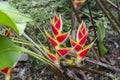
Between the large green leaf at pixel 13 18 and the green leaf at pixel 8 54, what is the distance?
6 cm

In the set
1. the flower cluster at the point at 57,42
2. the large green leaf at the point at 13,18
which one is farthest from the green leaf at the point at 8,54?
the flower cluster at the point at 57,42

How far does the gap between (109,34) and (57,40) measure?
2.70 feet

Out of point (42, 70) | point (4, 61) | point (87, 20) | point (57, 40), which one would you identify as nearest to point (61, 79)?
point (57, 40)

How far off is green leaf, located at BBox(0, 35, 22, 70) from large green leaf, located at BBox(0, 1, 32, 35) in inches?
2.4

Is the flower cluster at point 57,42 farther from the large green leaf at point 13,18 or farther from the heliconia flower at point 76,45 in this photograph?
the large green leaf at point 13,18

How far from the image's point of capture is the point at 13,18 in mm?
809

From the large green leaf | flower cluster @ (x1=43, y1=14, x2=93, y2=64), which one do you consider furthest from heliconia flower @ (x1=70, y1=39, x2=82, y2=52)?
the large green leaf

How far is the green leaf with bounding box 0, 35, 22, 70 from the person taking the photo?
74 centimetres

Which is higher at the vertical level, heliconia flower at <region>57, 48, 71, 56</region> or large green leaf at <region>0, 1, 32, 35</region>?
large green leaf at <region>0, 1, 32, 35</region>

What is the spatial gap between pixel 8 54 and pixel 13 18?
0.10 meters

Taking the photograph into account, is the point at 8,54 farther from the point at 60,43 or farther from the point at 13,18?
the point at 60,43

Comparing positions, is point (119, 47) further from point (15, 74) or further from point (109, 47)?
point (15, 74)

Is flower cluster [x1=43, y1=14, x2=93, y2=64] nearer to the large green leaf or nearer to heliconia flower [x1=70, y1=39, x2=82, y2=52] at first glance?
heliconia flower [x1=70, y1=39, x2=82, y2=52]

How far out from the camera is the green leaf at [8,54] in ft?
2.43
